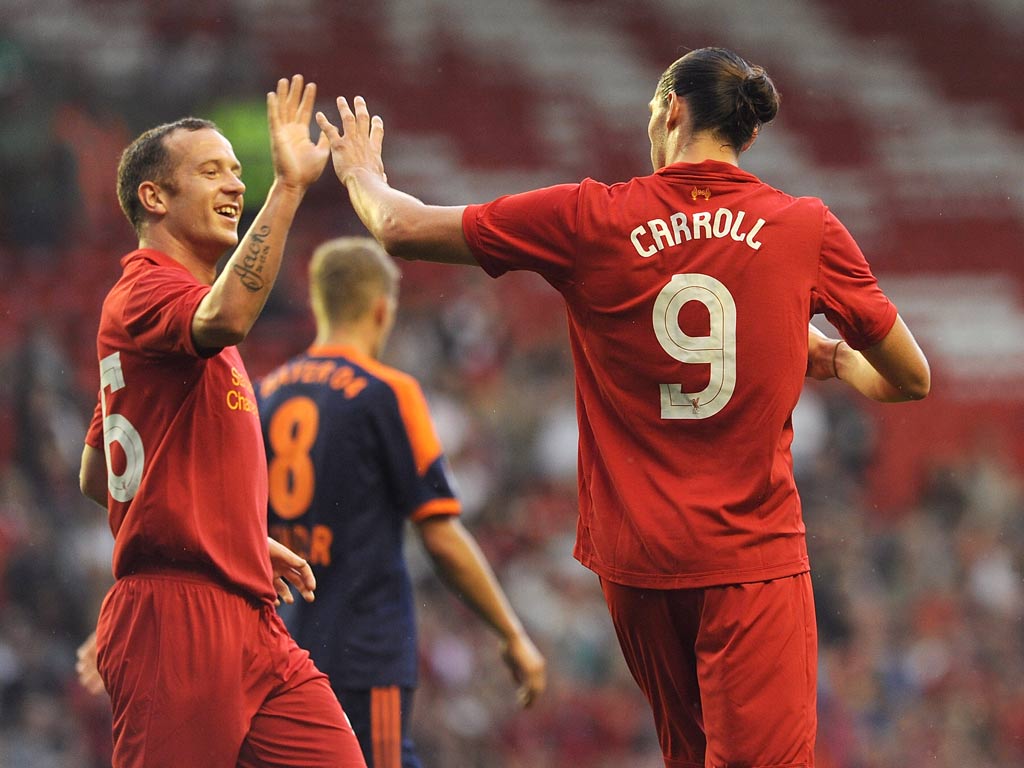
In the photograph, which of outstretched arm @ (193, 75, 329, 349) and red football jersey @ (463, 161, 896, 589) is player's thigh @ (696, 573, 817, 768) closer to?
red football jersey @ (463, 161, 896, 589)

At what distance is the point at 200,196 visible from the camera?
158 inches

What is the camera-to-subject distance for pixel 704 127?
3730 millimetres

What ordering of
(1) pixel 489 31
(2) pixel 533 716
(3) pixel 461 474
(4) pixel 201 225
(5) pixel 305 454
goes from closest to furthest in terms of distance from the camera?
(4) pixel 201 225, (5) pixel 305 454, (2) pixel 533 716, (3) pixel 461 474, (1) pixel 489 31

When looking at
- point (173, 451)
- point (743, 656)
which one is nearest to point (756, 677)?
point (743, 656)

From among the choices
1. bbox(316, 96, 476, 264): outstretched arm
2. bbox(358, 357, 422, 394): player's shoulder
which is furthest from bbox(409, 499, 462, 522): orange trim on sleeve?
bbox(316, 96, 476, 264): outstretched arm

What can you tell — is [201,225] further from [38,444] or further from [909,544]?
[909,544]

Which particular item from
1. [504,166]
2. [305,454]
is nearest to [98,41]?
[504,166]

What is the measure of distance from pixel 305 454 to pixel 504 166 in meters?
12.2

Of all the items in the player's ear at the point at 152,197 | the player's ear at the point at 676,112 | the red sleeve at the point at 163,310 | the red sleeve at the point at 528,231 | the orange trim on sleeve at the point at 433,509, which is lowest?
the orange trim on sleeve at the point at 433,509

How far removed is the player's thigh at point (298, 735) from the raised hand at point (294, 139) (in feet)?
4.15

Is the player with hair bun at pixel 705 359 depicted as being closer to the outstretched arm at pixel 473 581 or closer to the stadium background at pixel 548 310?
the outstretched arm at pixel 473 581

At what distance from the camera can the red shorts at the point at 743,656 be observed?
3.55 metres

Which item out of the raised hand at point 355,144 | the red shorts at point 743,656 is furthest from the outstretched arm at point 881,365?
the raised hand at point 355,144

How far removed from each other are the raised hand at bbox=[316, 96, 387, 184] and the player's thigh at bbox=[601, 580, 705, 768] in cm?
122
